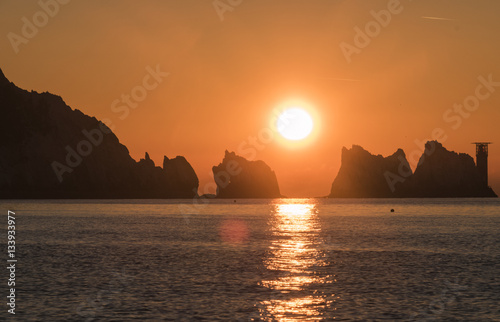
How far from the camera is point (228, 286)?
3856cm

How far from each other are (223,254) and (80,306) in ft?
94.8

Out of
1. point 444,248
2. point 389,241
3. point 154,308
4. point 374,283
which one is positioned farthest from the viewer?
point 389,241

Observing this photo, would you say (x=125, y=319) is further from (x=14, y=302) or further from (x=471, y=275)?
(x=471, y=275)

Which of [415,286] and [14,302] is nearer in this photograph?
[14,302]

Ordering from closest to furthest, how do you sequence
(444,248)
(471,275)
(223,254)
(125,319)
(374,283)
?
(125,319) < (374,283) < (471,275) < (223,254) < (444,248)

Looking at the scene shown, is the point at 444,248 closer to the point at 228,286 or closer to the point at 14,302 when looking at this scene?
the point at 228,286

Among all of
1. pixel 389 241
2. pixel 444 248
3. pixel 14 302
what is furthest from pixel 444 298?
pixel 389 241

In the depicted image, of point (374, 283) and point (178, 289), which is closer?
point (178, 289)

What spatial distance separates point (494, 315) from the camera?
29438mm

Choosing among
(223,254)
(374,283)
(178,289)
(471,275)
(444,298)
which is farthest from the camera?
(223,254)

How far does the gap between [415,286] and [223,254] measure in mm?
25029

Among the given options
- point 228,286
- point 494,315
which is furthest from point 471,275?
point 228,286

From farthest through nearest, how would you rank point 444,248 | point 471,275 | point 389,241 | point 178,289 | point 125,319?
1. point 389,241
2. point 444,248
3. point 471,275
4. point 178,289
5. point 125,319

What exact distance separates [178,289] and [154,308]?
6.16 m
